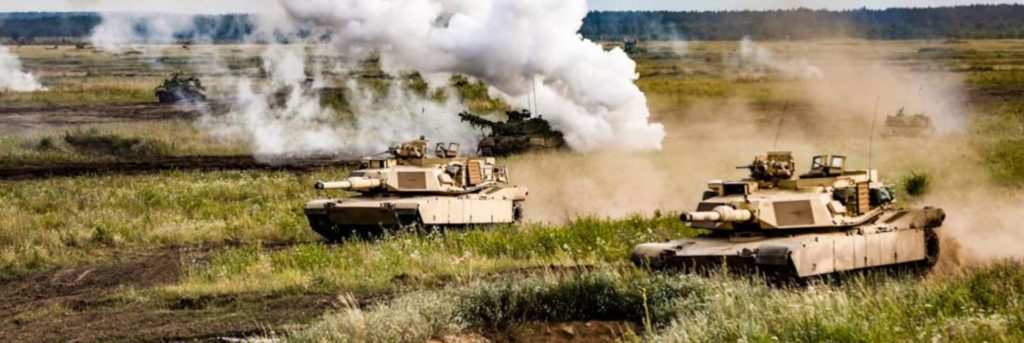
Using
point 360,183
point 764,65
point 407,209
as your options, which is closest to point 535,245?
point 407,209

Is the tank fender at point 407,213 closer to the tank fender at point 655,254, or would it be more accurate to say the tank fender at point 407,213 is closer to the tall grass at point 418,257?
the tall grass at point 418,257

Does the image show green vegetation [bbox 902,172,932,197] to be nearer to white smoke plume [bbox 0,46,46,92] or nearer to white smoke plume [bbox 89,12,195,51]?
white smoke plume [bbox 0,46,46,92]

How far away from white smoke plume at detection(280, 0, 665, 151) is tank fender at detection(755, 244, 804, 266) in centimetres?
2048

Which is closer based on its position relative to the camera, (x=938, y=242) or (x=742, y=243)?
(x=742, y=243)

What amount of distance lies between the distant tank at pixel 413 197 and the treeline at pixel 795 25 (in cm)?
2203

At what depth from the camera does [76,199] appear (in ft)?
130

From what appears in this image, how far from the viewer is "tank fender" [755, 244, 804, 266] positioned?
68.7 feet

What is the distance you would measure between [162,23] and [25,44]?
54.9 m

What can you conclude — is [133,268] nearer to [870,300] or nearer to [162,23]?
[870,300]

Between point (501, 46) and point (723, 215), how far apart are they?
20.3 meters

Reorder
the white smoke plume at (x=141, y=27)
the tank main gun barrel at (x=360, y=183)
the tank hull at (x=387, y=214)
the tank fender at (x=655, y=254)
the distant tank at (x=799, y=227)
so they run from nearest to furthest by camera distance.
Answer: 1. the distant tank at (x=799, y=227)
2. the tank fender at (x=655, y=254)
3. the tank hull at (x=387, y=214)
4. the tank main gun barrel at (x=360, y=183)
5. the white smoke plume at (x=141, y=27)

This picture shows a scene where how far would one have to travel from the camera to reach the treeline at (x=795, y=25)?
55.9 metres

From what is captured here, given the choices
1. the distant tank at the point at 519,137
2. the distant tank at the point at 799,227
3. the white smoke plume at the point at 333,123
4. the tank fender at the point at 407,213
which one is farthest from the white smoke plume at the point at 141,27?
the distant tank at the point at 799,227

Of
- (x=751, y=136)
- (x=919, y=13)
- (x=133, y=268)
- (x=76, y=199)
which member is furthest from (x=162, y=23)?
(x=133, y=268)
